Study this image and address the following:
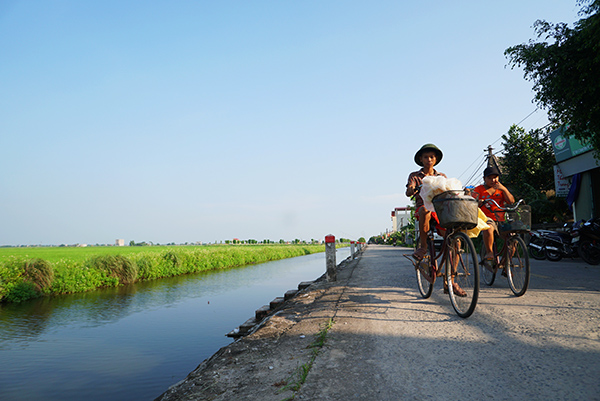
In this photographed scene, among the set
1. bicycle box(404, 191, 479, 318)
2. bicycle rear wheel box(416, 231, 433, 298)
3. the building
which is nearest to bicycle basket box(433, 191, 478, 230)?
bicycle box(404, 191, 479, 318)

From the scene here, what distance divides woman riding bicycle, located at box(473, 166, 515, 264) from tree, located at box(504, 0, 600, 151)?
A: 3.97 meters

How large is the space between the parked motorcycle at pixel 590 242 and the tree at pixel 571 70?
2.35 metres

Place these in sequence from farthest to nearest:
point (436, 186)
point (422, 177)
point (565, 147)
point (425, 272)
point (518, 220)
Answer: point (565, 147)
point (518, 220)
point (422, 177)
point (425, 272)
point (436, 186)

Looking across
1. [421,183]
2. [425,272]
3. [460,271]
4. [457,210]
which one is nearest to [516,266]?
[425,272]

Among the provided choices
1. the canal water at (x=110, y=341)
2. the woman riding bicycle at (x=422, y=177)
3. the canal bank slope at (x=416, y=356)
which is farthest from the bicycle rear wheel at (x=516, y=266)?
the canal water at (x=110, y=341)

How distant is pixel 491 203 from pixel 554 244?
8.38 m

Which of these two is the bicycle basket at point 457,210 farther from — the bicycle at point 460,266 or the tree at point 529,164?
the tree at point 529,164

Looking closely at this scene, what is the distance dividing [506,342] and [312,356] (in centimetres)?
168

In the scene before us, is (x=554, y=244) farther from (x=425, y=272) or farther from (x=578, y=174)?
(x=425, y=272)

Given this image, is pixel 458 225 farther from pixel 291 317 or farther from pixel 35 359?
pixel 35 359

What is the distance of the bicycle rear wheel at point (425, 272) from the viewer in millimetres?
5023

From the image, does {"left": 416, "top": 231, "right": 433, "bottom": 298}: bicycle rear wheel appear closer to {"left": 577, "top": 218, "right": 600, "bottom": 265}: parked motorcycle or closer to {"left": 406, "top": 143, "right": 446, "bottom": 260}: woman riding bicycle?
{"left": 406, "top": 143, "right": 446, "bottom": 260}: woman riding bicycle

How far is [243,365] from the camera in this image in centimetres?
290

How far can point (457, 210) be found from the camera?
389cm
